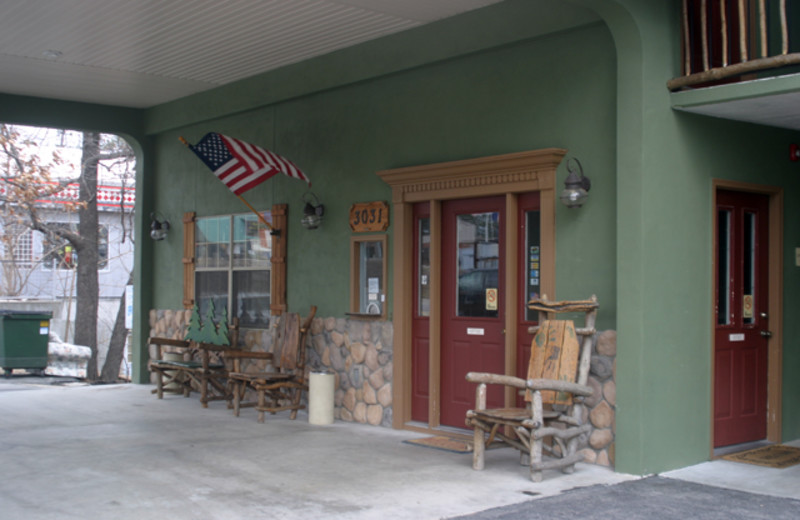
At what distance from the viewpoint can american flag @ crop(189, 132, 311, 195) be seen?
880 cm

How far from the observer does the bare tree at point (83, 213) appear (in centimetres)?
1622

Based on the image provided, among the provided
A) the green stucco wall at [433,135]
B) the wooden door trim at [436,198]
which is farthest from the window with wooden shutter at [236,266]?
the wooden door trim at [436,198]

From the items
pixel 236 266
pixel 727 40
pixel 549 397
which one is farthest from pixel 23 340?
pixel 727 40

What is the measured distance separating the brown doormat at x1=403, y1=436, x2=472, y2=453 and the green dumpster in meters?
9.03

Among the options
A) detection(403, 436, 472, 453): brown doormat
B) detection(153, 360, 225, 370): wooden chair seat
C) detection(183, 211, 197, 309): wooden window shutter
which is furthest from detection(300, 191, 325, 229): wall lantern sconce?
detection(403, 436, 472, 453): brown doormat

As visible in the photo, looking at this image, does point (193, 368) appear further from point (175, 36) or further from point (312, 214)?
point (175, 36)

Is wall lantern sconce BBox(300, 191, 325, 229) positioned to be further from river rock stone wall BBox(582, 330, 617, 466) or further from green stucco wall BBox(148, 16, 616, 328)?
river rock stone wall BBox(582, 330, 617, 466)

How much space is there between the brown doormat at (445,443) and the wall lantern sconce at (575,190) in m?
2.11

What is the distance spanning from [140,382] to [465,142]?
6436mm

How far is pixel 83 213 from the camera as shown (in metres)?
17.9

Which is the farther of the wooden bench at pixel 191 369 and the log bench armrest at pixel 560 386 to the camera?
the wooden bench at pixel 191 369

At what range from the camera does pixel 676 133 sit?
6539mm

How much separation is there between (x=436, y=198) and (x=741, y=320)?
273cm

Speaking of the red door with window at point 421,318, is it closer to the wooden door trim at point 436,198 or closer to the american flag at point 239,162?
the wooden door trim at point 436,198
